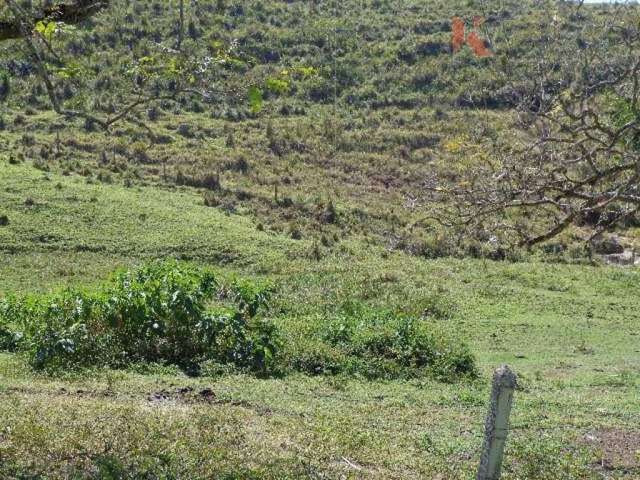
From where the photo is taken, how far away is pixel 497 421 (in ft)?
17.6

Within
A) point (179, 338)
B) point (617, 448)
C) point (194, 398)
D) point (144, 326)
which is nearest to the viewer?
point (617, 448)

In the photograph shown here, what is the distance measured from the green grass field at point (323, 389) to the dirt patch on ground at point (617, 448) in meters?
0.02

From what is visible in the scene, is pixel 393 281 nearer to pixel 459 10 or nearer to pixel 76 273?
pixel 76 273

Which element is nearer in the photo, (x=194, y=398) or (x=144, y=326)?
(x=194, y=398)

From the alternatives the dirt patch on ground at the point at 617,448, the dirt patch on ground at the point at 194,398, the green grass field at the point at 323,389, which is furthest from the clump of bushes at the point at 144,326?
the dirt patch on ground at the point at 617,448

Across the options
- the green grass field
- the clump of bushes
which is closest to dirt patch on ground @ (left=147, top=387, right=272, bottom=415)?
the green grass field

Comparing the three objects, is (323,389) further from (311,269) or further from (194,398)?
(311,269)

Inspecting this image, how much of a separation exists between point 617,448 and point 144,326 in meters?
5.52

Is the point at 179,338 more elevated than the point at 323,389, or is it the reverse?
the point at 179,338

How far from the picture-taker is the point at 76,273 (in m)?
18.9

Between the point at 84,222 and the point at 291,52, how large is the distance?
84.7 feet

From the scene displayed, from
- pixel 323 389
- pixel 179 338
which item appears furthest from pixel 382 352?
pixel 179 338

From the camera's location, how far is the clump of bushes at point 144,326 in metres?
10.1

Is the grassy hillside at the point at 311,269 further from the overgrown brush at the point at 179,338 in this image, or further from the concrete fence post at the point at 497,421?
the concrete fence post at the point at 497,421
